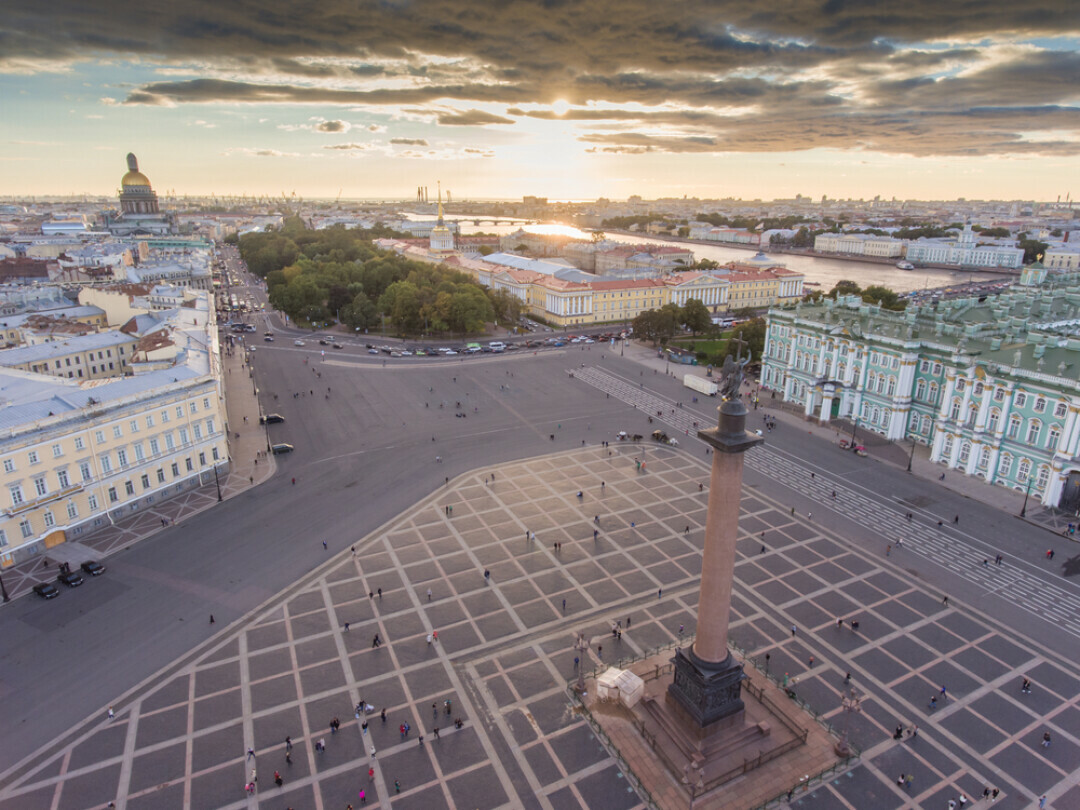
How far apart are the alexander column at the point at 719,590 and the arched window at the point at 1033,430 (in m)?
35.2

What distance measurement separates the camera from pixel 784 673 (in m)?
28.5

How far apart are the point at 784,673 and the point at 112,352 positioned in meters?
69.1

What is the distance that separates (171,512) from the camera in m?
42.6

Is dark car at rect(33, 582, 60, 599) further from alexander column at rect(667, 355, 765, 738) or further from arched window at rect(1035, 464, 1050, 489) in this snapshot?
arched window at rect(1035, 464, 1050, 489)

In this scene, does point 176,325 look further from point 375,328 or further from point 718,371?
point 718,371

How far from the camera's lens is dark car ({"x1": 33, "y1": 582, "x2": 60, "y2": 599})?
109ft

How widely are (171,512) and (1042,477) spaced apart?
206 ft

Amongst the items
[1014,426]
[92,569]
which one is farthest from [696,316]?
[92,569]

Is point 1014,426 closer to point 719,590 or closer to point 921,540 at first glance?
point 921,540

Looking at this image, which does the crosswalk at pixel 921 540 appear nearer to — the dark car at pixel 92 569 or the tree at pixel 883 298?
the dark car at pixel 92 569

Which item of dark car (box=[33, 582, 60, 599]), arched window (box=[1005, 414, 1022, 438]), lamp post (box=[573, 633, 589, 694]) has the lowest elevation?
dark car (box=[33, 582, 60, 599])

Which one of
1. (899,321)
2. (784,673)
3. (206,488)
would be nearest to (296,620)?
(206,488)

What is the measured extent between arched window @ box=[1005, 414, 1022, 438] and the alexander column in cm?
3556

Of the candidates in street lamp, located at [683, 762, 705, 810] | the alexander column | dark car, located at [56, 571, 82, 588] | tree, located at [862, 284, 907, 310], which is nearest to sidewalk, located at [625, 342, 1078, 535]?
the alexander column
